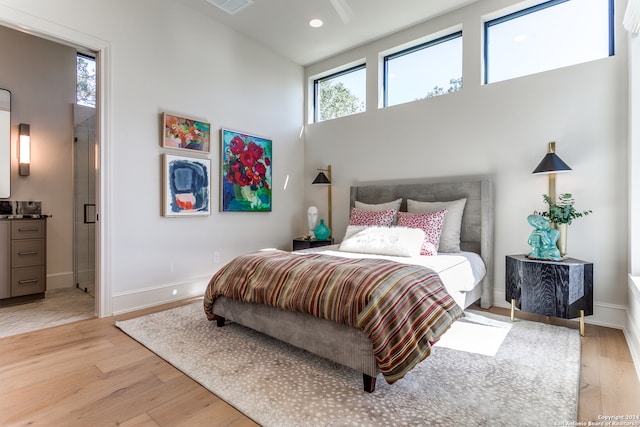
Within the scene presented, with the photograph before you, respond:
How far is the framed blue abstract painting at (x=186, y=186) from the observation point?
343 cm

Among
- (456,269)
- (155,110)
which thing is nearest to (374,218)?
(456,269)

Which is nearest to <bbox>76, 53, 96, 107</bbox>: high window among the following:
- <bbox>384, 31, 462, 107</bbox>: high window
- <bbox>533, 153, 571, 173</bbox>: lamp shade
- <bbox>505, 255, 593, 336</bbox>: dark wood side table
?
<bbox>384, 31, 462, 107</bbox>: high window

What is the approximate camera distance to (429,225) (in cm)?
327

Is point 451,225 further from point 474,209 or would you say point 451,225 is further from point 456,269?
point 456,269

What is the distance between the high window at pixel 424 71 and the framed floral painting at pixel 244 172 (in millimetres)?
1777

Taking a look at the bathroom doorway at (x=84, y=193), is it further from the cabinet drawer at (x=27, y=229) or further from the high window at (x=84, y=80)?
the cabinet drawer at (x=27, y=229)

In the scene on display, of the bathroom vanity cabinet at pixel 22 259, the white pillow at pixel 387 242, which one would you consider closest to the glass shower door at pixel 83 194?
the bathroom vanity cabinet at pixel 22 259

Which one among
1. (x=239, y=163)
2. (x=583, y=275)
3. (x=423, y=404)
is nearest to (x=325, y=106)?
(x=239, y=163)

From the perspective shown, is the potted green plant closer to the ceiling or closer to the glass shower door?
the ceiling

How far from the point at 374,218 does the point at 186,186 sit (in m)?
2.08

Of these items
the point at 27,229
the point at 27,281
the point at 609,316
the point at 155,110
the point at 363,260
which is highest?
the point at 155,110

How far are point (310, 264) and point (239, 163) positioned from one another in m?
2.34

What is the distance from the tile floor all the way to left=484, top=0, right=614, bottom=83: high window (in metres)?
4.68

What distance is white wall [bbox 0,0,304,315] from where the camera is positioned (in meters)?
3.01
